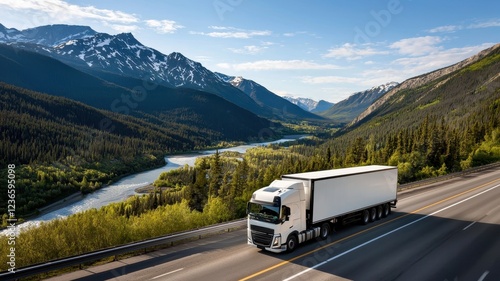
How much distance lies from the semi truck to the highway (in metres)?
0.90

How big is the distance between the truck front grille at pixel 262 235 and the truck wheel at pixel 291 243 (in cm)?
115

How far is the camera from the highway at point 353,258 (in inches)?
630

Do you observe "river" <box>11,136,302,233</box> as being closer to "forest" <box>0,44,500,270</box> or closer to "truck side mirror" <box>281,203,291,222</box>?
"forest" <box>0,44,500,270</box>

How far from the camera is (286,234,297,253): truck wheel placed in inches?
744

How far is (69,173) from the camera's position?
11200 cm

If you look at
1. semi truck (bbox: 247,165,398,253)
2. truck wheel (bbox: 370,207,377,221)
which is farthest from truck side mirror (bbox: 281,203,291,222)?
truck wheel (bbox: 370,207,377,221)

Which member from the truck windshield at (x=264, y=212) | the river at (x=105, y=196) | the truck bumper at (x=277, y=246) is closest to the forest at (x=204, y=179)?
the river at (x=105, y=196)

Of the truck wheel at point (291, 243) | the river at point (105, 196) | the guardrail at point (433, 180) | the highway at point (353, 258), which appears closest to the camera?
the highway at point (353, 258)

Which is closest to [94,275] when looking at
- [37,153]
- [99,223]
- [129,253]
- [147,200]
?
[129,253]

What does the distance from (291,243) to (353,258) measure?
141 inches

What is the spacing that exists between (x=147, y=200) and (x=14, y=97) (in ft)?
527

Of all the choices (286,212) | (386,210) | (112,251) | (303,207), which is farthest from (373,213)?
(112,251)

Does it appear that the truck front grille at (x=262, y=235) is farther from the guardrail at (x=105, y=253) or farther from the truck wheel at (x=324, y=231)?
the guardrail at (x=105, y=253)

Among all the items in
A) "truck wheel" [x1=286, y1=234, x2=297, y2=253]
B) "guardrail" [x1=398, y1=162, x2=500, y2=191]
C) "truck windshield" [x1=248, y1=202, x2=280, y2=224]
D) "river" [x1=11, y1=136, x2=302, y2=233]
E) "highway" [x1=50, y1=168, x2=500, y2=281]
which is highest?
"truck windshield" [x1=248, y1=202, x2=280, y2=224]
